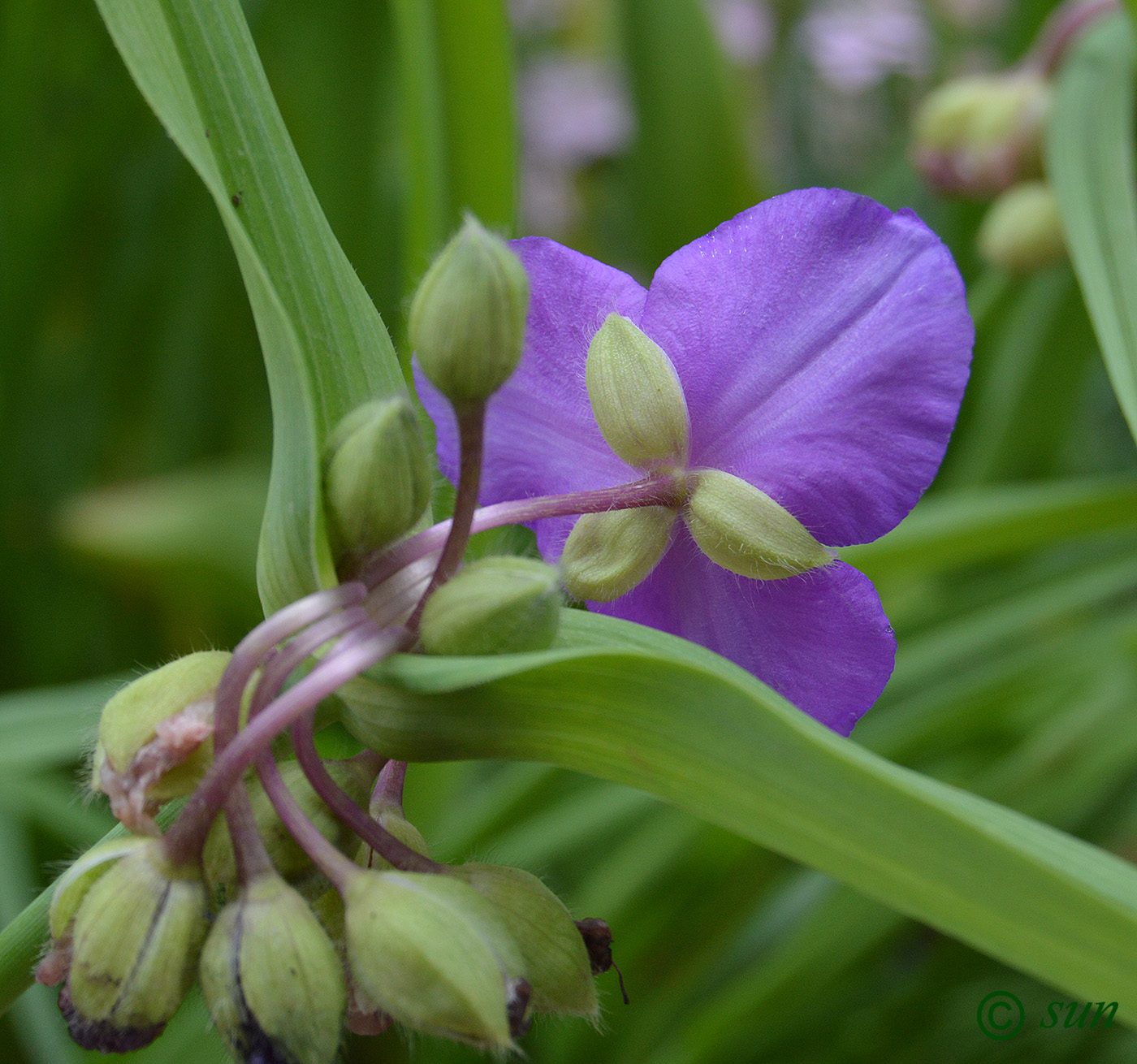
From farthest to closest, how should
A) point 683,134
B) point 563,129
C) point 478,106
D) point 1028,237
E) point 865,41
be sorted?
point 563,129 < point 865,41 < point 683,134 < point 1028,237 < point 478,106

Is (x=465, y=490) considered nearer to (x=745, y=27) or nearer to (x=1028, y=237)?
(x=1028, y=237)

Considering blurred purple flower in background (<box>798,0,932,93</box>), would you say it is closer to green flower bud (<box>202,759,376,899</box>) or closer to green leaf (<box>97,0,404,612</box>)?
green leaf (<box>97,0,404,612</box>)

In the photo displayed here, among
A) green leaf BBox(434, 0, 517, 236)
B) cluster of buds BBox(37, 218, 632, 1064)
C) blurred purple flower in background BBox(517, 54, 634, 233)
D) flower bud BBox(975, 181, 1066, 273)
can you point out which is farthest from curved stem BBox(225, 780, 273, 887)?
blurred purple flower in background BBox(517, 54, 634, 233)

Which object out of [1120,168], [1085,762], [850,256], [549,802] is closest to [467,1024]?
[850,256]

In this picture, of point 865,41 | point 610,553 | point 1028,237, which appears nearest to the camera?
point 610,553

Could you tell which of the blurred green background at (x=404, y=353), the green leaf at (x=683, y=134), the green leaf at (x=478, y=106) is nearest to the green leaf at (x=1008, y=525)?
the blurred green background at (x=404, y=353)

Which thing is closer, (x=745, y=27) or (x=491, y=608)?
(x=491, y=608)

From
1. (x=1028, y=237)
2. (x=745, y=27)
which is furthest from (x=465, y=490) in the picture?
(x=745, y=27)

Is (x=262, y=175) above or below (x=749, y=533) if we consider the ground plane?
above
